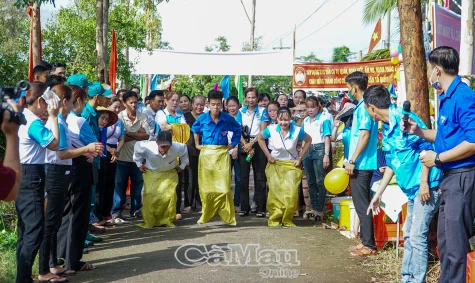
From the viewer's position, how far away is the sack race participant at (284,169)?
9805 millimetres

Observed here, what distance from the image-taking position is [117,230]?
9.59 m

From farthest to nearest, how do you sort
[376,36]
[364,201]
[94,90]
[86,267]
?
[376,36] → [94,90] → [364,201] → [86,267]

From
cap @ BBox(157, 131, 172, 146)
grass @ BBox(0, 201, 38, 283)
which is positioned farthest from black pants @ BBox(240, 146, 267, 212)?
grass @ BBox(0, 201, 38, 283)

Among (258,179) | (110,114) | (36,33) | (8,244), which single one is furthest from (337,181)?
(36,33)

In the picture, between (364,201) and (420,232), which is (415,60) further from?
(420,232)

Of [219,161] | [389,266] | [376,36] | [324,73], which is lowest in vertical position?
[389,266]

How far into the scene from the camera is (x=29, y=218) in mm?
5918

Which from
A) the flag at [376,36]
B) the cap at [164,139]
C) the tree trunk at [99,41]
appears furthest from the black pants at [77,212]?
the flag at [376,36]

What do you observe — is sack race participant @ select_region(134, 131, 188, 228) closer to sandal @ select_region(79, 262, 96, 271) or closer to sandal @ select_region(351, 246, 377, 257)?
sandal @ select_region(79, 262, 96, 271)

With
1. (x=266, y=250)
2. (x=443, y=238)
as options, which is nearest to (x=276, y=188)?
(x=266, y=250)

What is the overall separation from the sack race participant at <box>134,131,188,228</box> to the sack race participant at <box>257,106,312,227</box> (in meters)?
1.49

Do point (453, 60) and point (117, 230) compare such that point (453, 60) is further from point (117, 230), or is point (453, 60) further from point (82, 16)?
point (82, 16)

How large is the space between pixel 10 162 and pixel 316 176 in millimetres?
7451

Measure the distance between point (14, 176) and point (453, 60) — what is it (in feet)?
11.7
